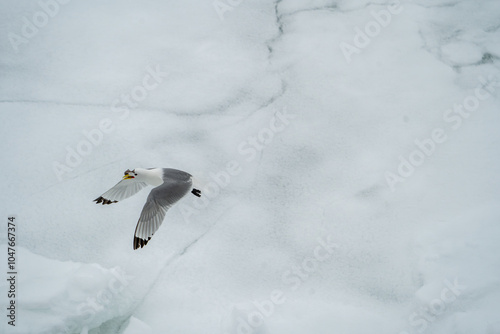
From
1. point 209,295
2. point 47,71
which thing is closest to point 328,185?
point 209,295

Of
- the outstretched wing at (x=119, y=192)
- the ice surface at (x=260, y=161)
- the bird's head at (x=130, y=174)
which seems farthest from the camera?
the outstretched wing at (x=119, y=192)

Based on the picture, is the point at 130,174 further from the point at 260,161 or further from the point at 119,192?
the point at 260,161

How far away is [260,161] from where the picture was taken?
8.29ft

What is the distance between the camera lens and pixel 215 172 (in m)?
2.47

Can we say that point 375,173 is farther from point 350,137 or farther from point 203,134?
point 203,134

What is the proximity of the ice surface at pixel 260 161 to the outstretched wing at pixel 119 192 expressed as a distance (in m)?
0.09

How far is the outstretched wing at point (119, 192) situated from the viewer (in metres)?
2.26

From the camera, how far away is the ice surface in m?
1.97

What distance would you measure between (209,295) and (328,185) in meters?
0.79

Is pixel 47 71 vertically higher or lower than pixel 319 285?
higher

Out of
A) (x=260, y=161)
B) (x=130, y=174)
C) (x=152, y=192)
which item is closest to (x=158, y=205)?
(x=152, y=192)

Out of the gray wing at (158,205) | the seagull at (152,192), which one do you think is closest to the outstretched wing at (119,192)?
the seagull at (152,192)

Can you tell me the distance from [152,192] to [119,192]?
0.70ft

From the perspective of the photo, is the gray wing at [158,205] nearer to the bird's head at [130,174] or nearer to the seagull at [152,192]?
the seagull at [152,192]
